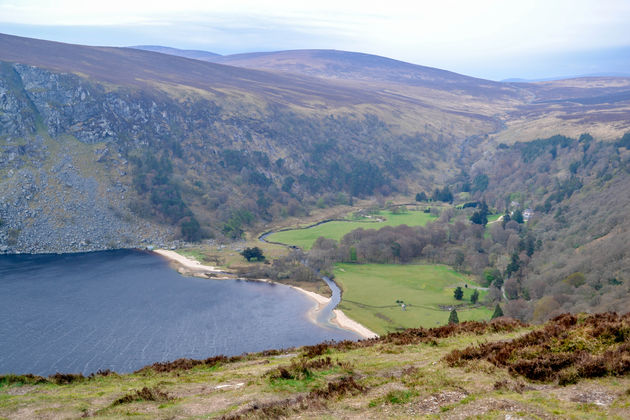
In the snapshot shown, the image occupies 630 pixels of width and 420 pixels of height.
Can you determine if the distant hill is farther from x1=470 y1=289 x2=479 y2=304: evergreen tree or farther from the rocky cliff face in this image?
x1=470 y1=289 x2=479 y2=304: evergreen tree

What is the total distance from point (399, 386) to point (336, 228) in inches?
4283

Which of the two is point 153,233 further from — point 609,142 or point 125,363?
point 609,142

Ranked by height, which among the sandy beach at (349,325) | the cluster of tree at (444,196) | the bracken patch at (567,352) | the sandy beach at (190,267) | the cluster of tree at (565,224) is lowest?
the sandy beach at (190,267)

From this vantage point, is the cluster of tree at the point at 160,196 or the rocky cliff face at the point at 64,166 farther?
the cluster of tree at the point at 160,196

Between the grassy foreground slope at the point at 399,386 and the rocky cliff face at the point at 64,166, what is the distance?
314 ft

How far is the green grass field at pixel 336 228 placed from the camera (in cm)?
11709

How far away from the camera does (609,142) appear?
149625 mm

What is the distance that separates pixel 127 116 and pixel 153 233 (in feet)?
171

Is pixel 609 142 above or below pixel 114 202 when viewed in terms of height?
above

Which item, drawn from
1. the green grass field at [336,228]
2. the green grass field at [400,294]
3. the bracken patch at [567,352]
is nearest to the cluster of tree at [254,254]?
the green grass field at [336,228]

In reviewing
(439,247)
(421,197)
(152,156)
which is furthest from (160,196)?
(421,197)

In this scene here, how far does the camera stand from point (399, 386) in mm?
18453

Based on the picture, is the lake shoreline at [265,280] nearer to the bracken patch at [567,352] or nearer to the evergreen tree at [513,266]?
the evergreen tree at [513,266]

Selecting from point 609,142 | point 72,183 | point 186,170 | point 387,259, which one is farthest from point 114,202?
point 609,142
